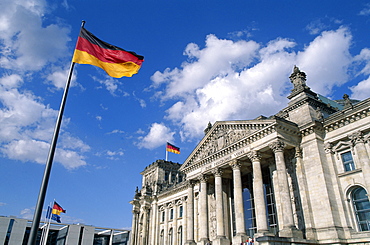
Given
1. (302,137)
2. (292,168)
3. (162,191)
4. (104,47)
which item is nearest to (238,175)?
(292,168)

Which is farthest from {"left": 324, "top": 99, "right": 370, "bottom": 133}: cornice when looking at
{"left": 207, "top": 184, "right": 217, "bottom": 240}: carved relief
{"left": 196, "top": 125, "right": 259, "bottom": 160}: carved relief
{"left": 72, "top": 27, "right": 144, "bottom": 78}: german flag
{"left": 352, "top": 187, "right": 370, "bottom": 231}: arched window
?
{"left": 72, "top": 27, "right": 144, "bottom": 78}: german flag

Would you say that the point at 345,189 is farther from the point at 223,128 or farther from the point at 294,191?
the point at 223,128

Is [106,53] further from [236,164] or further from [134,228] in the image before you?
[134,228]

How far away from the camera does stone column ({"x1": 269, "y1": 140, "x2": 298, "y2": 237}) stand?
81.8 feet

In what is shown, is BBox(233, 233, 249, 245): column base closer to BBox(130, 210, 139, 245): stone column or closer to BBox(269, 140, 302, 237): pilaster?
BBox(269, 140, 302, 237): pilaster

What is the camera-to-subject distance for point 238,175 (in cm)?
3209

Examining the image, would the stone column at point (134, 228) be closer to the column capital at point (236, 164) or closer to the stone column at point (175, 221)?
the stone column at point (175, 221)

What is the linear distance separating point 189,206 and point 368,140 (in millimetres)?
24016

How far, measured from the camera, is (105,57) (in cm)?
1573

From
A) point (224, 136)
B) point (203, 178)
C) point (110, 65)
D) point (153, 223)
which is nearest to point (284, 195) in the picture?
point (224, 136)

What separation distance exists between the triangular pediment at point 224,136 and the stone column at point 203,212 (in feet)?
9.95

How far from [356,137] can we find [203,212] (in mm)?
19699

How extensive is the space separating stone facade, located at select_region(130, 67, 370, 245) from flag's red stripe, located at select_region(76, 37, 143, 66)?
17.5 m

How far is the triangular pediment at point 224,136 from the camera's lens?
31.2 metres
